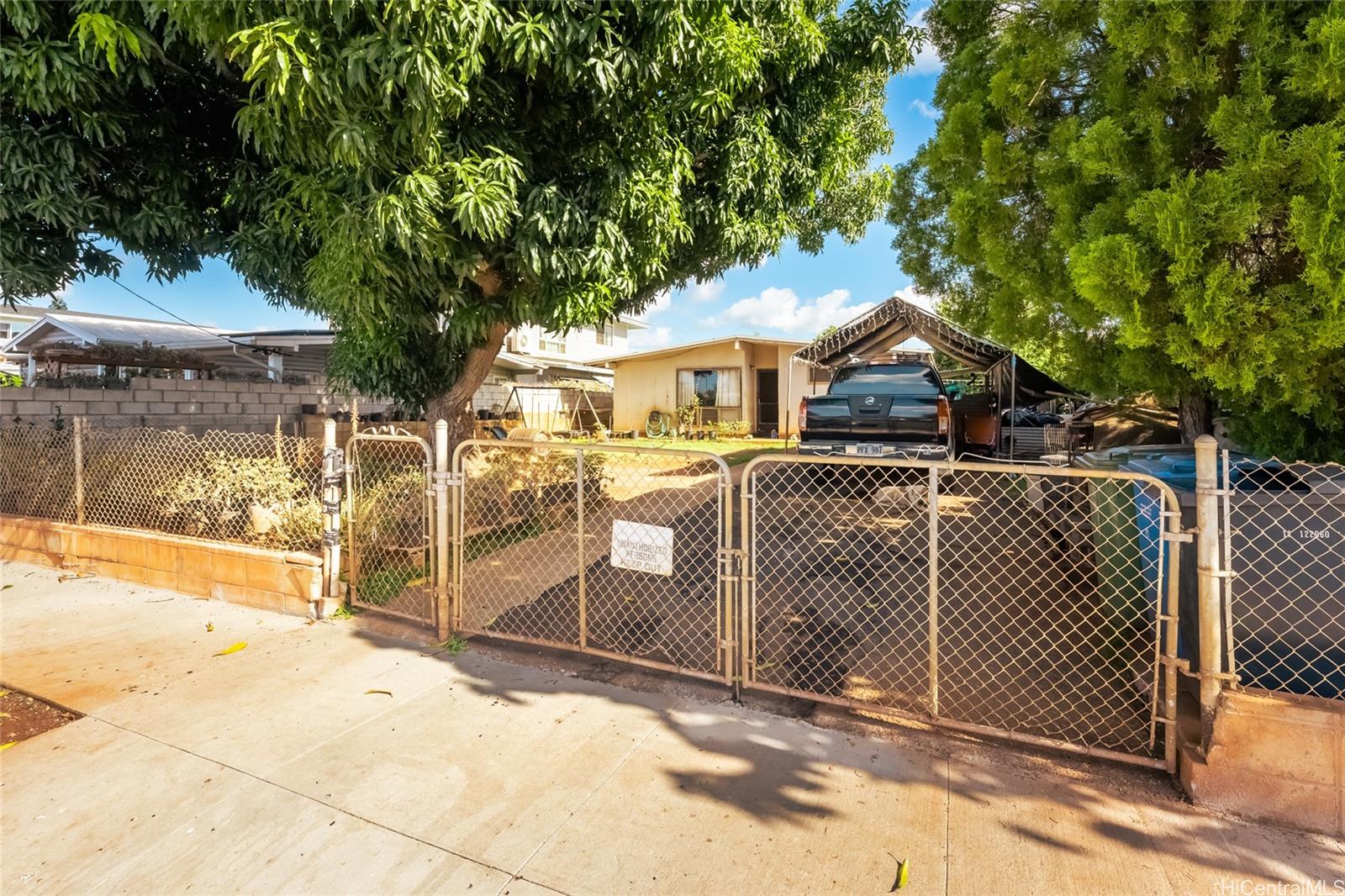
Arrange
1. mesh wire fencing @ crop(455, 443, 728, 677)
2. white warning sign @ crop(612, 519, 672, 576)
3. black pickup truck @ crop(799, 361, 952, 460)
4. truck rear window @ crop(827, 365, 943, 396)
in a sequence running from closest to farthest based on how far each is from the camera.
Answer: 1. white warning sign @ crop(612, 519, 672, 576)
2. mesh wire fencing @ crop(455, 443, 728, 677)
3. black pickup truck @ crop(799, 361, 952, 460)
4. truck rear window @ crop(827, 365, 943, 396)

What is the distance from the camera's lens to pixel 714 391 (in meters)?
18.4

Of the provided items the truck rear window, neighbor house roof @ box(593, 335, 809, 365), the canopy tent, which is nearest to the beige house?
neighbor house roof @ box(593, 335, 809, 365)

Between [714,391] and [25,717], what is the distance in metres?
16.2

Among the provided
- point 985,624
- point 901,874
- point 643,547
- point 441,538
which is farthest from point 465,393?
point 901,874

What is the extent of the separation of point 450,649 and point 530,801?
1733mm

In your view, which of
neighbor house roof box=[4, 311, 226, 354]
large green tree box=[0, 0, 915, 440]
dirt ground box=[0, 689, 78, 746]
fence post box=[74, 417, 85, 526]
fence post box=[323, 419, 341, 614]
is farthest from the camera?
neighbor house roof box=[4, 311, 226, 354]

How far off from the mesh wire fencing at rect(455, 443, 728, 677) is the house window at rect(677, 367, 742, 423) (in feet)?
30.0

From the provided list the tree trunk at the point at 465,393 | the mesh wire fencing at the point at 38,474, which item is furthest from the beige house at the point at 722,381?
the mesh wire fencing at the point at 38,474

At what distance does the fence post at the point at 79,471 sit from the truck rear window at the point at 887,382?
26.9 ft

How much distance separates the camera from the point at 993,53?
5.44 m

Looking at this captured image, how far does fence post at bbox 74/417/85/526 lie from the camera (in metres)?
5.61

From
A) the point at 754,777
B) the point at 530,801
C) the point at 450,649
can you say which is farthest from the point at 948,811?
the point at 450,649

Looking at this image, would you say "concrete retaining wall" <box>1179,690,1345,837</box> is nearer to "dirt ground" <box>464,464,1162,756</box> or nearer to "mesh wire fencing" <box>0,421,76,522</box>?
"dirt ground" <box>464,464,1162,756</box>

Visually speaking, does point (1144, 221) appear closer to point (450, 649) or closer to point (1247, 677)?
point (1247, 677)
